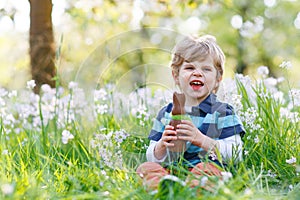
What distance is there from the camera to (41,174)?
2.55 meters

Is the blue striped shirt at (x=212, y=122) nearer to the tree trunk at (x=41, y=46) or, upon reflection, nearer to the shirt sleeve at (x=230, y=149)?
the shirt sleeve at (x=230, y=149)

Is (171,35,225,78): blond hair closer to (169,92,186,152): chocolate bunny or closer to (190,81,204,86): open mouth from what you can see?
(190,81,204,86): open mouth

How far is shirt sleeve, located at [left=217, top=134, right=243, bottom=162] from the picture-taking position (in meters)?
2.62

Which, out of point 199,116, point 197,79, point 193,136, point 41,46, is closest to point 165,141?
point 193,136

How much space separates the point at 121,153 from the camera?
2.93 metres

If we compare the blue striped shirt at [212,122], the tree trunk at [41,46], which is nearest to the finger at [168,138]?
the blue striped shirt at [212,122]

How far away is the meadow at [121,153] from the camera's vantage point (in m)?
2.15

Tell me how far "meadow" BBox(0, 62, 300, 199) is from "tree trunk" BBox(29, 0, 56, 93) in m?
1.13

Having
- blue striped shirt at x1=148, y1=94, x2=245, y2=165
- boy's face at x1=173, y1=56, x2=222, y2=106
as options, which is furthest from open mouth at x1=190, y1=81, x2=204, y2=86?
blue striped shirt at x1=148, y1=94, x2=245, y2=165

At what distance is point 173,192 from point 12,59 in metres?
14.6

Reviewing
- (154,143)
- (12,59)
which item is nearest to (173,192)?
(154,143)

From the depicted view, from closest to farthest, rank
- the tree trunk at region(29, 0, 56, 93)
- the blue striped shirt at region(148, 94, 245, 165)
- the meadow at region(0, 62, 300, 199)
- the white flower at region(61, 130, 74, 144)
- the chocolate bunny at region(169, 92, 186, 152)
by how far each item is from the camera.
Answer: the meadow at region(0, 62, 300, 199) < the chocolate bunny at region(169, 92, 186, 152) < the blue striped shirt at region(148, 94, 245, 165) < the white flower at region(61, 130, 74, 144) < the tree trunk at region(29, 0, 56, 93)

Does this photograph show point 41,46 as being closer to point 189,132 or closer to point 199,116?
point 199,116

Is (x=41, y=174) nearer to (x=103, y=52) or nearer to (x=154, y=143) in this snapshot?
(x=154, y=143)
